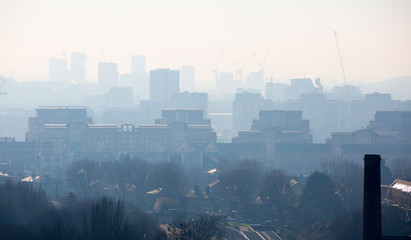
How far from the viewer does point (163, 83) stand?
149m

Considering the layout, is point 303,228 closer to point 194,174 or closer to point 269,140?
point 194,174

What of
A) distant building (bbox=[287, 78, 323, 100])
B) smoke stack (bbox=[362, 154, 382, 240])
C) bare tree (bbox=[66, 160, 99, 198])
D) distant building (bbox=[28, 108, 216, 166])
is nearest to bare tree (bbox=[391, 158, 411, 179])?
bare tree (bbox=[66, 160, 99, 198])

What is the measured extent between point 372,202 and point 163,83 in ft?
423

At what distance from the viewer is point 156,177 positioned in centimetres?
5106

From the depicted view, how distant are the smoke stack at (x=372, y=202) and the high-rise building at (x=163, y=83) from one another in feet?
416

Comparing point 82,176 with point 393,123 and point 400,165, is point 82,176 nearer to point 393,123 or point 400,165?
point 400,165

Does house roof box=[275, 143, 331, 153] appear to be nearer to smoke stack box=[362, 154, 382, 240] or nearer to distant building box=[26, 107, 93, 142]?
distant building box=[26, 107, 93, 142]

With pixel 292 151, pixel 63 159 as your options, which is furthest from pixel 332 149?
pixel 63 159

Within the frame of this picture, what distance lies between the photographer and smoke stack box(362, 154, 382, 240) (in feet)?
68.9

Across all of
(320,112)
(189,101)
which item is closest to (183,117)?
(320,112)

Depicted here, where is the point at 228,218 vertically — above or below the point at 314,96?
below

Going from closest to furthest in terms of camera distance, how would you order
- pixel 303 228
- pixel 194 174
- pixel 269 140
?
pixel 303 228 → pixel 194 174 → pixel 269 140

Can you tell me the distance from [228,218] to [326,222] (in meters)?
7.67

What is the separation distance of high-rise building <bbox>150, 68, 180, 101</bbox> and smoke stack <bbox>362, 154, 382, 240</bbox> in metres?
127
